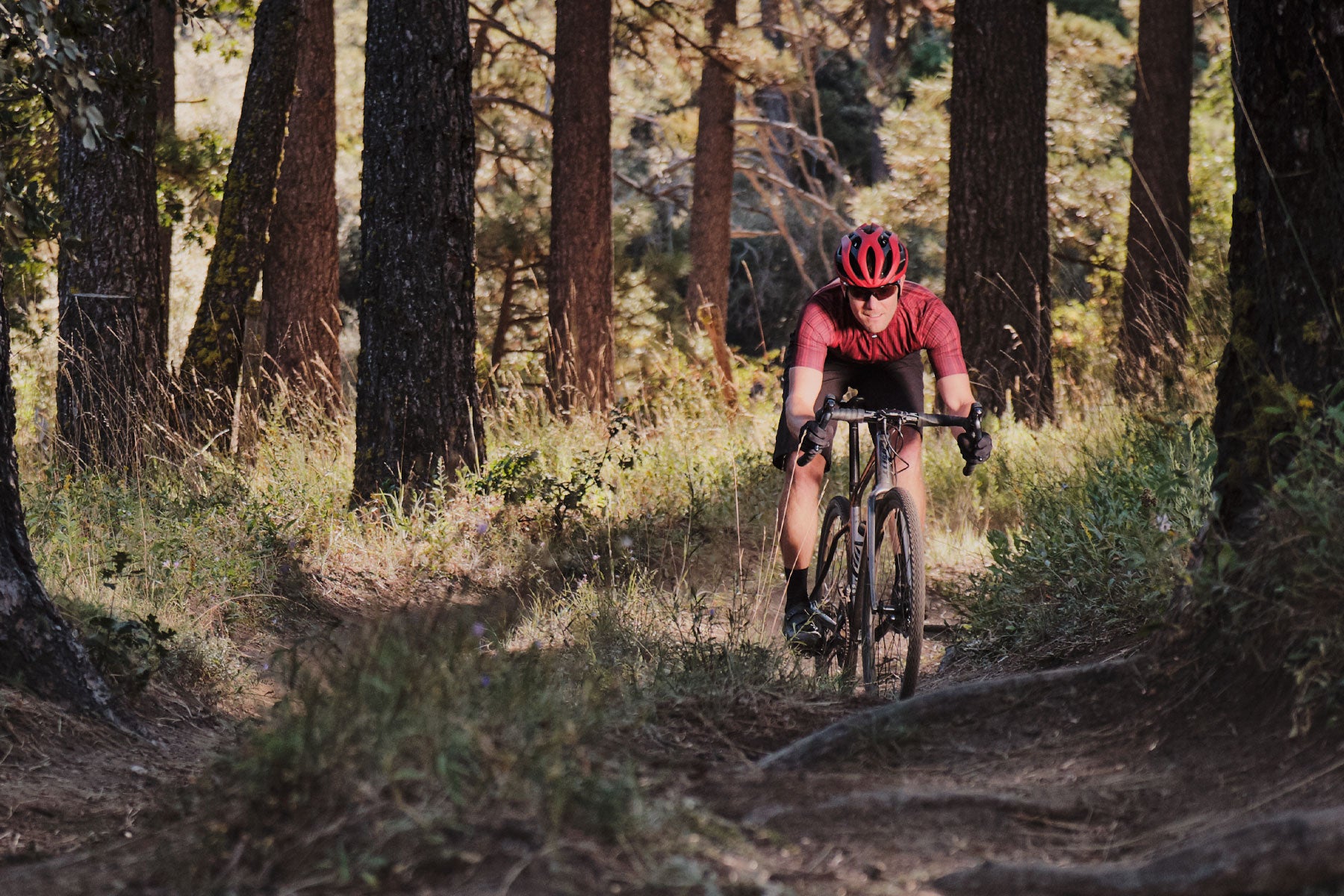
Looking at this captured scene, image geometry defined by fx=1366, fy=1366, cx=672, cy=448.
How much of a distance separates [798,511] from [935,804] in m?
2.68

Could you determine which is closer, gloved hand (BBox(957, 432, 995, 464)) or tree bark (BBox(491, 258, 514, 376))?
gloved hand (BBox(957, 432, 995, 464))

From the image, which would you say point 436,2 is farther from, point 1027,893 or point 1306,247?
point 1027,893

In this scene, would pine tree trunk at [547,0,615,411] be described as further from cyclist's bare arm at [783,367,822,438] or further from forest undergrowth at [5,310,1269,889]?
cyclist's bare arm at [783,367,822,438]

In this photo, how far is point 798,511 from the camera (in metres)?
5.93

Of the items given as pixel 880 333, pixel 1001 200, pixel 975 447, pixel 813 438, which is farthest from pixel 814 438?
pixel 1001 200

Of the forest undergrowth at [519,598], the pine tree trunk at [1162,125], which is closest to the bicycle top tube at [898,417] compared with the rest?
the forest undergrowth at [519,598]

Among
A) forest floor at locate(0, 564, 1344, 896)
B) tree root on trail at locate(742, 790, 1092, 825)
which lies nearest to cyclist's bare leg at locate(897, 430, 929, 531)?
forest floor at locate(0, 564, 1344, 896)

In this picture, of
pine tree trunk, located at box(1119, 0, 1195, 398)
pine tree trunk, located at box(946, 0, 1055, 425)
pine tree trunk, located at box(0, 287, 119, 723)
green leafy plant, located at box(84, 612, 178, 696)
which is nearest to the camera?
pine tree trunk, located at box(0, 287, 119, 723)

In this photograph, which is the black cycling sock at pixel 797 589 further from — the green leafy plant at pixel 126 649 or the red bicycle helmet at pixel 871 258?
the green leafy plant at pixel 126 649

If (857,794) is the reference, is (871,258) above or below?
above

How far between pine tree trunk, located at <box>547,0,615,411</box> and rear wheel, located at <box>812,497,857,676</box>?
7996mm

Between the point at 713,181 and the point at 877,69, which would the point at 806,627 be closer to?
the point at 713,181

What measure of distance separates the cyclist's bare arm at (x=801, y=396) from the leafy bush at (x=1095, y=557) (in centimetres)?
100

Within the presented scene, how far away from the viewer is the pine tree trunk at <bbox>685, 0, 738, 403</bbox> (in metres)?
18.4
